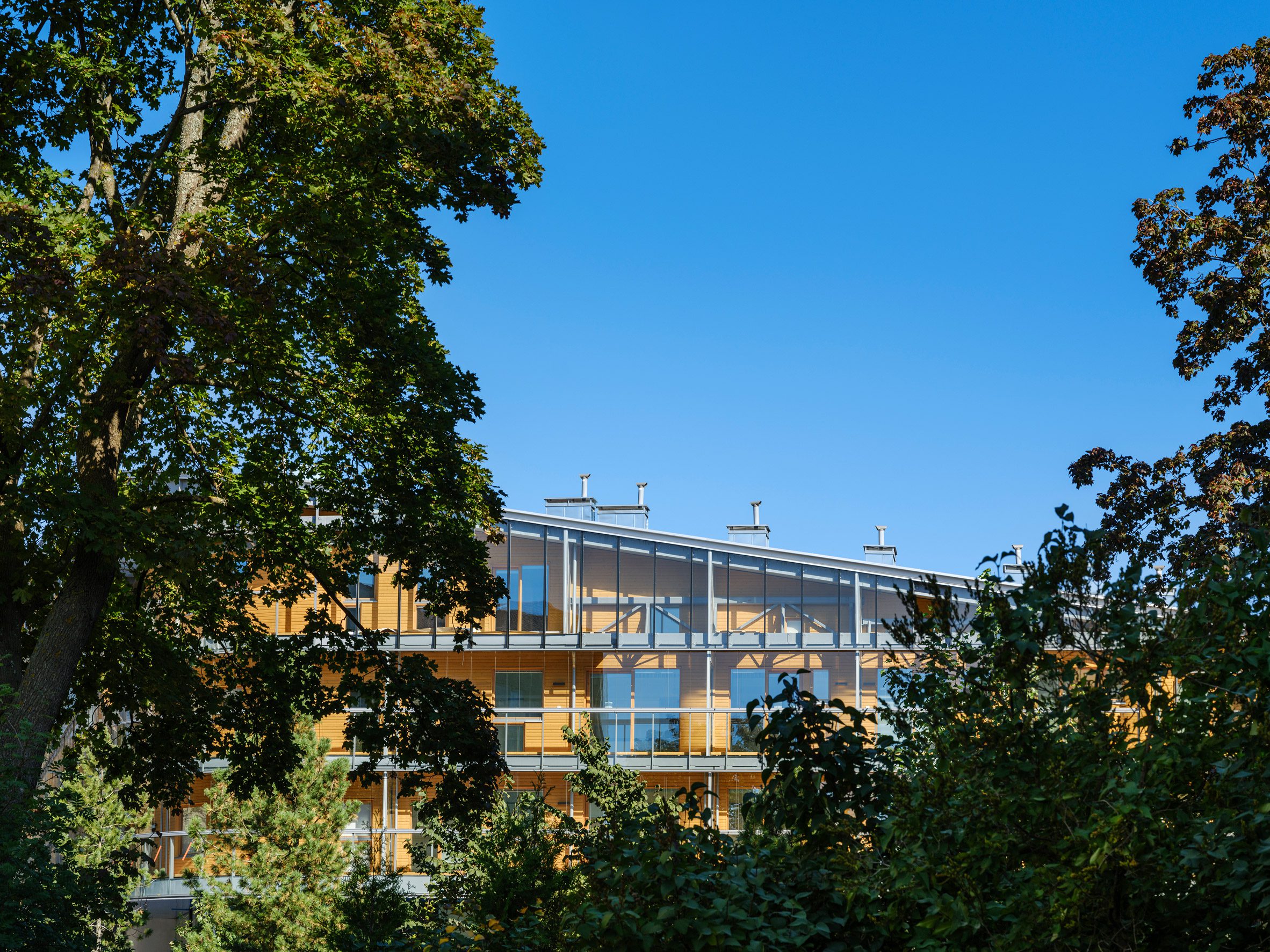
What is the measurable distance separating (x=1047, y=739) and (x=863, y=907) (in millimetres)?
967

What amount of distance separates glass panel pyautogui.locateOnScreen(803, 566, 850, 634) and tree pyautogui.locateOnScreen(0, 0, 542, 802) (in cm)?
1560

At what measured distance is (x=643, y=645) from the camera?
29.2 metres

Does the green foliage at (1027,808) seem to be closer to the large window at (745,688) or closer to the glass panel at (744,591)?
the large window at (745,688)

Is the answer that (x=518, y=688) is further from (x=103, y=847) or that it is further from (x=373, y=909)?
(x=373, y=909)

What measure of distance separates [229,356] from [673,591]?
60.3ft

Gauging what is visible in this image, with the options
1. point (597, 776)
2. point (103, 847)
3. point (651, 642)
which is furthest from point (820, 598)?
point (103, 847)

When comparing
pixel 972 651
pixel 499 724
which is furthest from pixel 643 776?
pixel 972 651

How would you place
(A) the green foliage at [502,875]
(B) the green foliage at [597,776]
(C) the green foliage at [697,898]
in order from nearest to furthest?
(C) the green foliage at [697,898] < (A) the green foliage at [502,875] < (B) the green foliage at [597,776]

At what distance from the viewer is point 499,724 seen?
2977 cm

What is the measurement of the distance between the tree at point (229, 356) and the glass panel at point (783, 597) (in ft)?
50.9

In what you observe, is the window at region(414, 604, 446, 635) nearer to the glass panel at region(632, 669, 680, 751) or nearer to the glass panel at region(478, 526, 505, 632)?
the glass panel at region(478, 526, 505, 632)

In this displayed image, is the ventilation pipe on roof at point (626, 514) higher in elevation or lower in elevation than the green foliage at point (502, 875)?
higher

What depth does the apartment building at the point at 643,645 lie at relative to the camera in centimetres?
2869

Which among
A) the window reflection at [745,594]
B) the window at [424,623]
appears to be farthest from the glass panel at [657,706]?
the window at [424,623]
